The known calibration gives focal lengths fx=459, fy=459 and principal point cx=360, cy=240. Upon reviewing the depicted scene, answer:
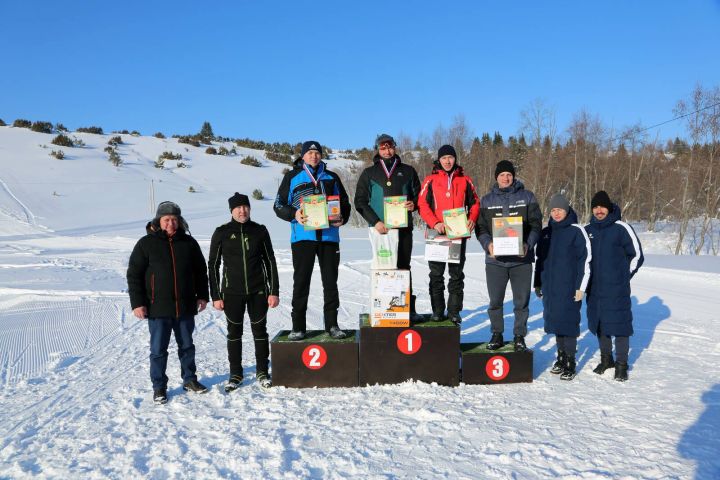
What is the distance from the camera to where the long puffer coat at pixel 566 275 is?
193 inches

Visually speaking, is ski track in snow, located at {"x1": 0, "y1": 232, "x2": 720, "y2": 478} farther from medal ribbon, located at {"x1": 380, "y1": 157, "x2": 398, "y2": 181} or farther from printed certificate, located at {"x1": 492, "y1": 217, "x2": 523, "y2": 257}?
medal ribbon, located at {"x1": 380, "y1": 157, "x2": 398, "y2": 181}

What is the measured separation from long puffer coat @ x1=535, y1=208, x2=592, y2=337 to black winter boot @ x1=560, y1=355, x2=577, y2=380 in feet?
0.93

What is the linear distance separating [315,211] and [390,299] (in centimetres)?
122

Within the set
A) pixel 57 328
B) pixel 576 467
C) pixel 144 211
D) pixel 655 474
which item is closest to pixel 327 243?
pixel 576 467

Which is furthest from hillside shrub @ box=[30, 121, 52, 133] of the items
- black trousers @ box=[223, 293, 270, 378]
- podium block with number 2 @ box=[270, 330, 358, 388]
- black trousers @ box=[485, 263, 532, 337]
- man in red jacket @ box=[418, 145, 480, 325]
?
black trousers @ box=[485, 263, 532, 337]

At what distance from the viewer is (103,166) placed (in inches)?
1371

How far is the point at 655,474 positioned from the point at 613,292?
2252 millimetres

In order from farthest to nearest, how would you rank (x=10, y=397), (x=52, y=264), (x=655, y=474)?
1. (x=52, y=264)
2. (x=10, y=397)
3. (x=655, y=474)

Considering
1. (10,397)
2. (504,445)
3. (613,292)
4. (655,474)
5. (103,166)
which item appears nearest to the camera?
(655,474)

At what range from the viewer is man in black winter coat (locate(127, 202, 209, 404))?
4.48m

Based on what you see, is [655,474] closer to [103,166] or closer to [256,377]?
[256,377]

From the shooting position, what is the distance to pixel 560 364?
5.08 m

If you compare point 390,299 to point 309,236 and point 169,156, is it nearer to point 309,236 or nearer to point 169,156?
point 309,236

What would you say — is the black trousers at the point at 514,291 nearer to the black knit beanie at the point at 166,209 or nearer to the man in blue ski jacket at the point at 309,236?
the man in blue ski jacket at the point at 309,236
